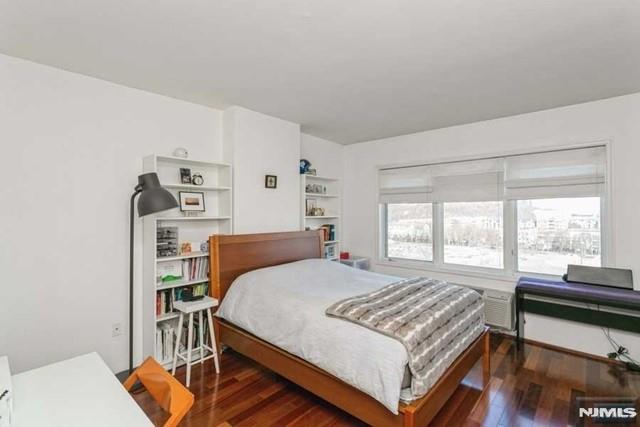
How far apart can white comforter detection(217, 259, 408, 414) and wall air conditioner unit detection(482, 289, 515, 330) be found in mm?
1314

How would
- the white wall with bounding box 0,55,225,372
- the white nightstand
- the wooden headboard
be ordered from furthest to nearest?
the white nightstand
the wooden headboard
the white wall with bounding box 0,55,225,372

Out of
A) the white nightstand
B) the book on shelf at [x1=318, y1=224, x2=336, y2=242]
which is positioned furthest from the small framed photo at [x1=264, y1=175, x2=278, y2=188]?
the white nightstand

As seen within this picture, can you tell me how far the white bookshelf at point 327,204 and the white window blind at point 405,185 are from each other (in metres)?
0.68

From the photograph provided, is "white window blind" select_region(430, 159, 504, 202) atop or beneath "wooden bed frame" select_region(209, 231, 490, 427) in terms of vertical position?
atop

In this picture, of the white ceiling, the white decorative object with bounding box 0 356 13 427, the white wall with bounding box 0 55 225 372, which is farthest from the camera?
the white wall with bounding box 0 55 225 372

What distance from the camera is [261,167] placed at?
346 cm

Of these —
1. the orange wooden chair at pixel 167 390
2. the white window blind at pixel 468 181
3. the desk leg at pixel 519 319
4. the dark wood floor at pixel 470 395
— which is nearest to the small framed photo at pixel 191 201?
the dark wood floor at pixel 470 395

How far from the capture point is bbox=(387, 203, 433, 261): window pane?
427cm

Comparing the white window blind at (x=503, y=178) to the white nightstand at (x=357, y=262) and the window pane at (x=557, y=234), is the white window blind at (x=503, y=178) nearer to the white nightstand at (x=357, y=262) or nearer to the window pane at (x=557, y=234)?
the window pane at (x=557, y=234)

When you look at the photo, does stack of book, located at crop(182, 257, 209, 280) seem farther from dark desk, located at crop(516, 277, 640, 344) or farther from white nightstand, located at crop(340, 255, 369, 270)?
dark desk, located at crop(516, 277, 640, 344)

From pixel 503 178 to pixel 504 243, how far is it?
747 millimetres

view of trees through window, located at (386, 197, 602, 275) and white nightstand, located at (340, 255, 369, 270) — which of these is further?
white nightstand, located at (340, 255, 369, 270)

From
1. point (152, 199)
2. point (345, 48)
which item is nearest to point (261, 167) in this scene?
point (152, 199)

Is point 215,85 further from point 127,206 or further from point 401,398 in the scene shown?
point 401,398
